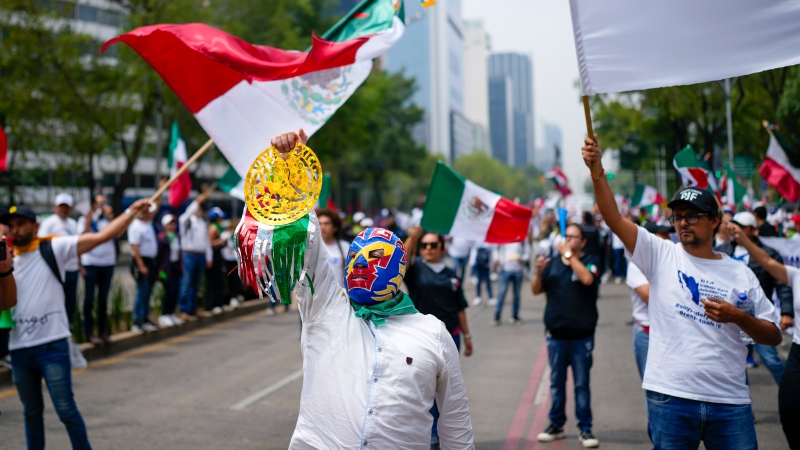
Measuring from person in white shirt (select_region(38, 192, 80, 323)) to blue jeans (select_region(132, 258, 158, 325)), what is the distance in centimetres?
135

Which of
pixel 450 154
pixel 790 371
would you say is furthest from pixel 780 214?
pixel 450 154

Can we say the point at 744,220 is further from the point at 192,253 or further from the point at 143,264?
the point at 192,253

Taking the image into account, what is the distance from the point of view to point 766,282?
26.7ft

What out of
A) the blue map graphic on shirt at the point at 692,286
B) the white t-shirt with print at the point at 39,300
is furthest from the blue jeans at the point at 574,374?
the white t-shirt with print at the point at 39,300

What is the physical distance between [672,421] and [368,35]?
423cm

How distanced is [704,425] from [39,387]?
4.31m

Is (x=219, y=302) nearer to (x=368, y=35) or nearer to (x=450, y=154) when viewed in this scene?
(x=368, y=35)

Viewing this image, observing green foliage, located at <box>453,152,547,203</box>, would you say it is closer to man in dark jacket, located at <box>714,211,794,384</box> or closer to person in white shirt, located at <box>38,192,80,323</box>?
person in white shirt, located at <box>38,192,80,323</box>

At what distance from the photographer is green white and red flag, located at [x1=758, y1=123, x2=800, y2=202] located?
1270 cm

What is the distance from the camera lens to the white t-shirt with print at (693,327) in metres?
4.30

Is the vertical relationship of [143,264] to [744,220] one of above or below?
below

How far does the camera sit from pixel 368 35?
23.8 feet

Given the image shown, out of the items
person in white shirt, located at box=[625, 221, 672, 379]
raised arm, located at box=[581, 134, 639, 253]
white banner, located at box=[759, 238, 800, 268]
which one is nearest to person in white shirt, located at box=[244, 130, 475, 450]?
raised arm, located at box=[581, 134, 639, 253]

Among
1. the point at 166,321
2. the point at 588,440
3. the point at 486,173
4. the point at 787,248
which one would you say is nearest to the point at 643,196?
the point at 787,248
